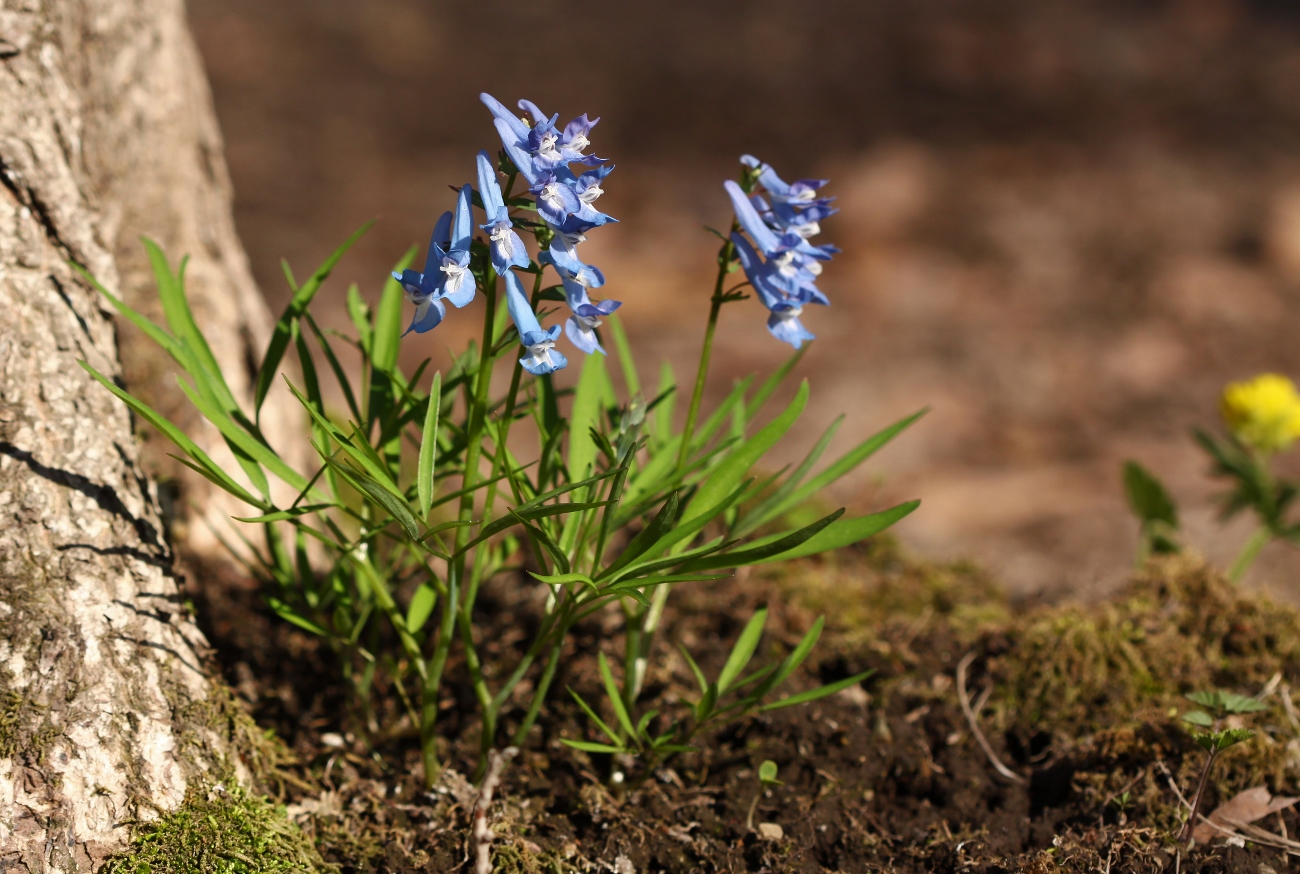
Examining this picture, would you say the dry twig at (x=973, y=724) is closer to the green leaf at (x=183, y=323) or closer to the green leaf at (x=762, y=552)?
the green leaf at (x=762, y=552)

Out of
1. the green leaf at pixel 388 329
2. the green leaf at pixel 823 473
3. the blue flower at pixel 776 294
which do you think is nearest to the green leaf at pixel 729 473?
the blue flower at pixel 776 294

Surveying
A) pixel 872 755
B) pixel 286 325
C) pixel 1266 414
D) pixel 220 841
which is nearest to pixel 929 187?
pixel 1266 414

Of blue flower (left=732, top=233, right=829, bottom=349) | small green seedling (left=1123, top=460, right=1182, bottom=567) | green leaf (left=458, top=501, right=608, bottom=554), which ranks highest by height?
small green seedling (left=1123, top=460, right=1182, bottom=567)

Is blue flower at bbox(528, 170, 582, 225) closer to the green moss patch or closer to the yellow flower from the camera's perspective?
the green moss patch

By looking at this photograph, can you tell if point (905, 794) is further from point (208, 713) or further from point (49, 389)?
point (49, 389)

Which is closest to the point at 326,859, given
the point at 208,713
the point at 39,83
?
the point at 208,713

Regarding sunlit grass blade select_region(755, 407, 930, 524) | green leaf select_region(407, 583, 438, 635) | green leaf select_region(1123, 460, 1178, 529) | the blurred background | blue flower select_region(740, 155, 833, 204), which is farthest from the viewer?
the blurred background

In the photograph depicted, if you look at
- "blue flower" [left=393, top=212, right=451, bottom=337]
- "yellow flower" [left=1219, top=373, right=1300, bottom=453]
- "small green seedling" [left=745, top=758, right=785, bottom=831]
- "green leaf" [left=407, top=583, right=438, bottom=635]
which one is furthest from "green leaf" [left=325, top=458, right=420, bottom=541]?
"yellow flower" [left=1219, top=373, right=1300, bottom=453]

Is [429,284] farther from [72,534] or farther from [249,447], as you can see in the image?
[72,534]
